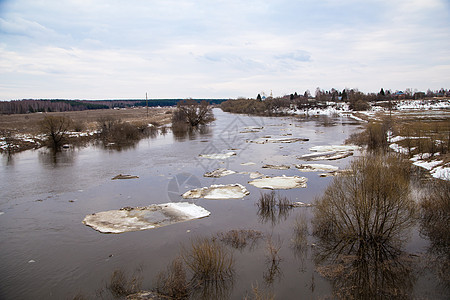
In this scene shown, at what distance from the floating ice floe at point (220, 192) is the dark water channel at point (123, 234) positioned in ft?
1.45

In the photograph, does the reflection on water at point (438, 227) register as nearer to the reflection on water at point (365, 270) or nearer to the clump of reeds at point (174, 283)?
the reflection on water at point (365, 270)

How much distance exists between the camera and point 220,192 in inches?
610

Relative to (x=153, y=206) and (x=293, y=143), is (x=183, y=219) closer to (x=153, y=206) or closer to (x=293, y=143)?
(x=153, y=206)

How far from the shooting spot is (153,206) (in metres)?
13.8

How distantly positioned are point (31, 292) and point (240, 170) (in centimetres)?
1344

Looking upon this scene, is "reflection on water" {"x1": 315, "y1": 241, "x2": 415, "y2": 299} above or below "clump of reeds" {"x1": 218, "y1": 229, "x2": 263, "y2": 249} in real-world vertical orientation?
below

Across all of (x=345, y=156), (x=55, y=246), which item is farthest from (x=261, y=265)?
(x=345, y=156)

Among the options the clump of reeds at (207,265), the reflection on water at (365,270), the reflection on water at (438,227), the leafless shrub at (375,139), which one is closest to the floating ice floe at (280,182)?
the reflection on water at (438,227)

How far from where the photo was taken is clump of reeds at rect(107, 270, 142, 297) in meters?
8.05

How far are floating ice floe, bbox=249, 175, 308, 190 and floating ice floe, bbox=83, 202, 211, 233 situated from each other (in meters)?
4.18

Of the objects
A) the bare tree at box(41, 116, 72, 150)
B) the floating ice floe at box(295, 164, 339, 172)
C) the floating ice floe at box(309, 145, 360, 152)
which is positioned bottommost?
the floating ice floe at box(295, 164, 339, 172)

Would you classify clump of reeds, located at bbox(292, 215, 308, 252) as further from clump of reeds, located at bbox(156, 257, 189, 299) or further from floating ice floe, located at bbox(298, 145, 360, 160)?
floating ice floe, located at bbox(298, 145, 360, 160)

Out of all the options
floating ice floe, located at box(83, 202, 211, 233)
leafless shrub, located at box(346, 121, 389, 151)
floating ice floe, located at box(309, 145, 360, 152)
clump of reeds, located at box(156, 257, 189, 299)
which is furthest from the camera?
floating ice floe, located at box(309, 145, 360, 152)

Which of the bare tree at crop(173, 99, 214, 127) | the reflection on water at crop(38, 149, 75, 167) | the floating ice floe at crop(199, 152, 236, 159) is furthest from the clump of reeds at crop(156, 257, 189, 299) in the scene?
the bare tree at crop(173, 99, 214, 127)
